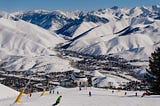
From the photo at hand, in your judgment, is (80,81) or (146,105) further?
(80,81)

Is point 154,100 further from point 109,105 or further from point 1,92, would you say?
point 1,92

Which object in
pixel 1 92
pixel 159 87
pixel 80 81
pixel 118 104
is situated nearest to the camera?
pixel 118 104

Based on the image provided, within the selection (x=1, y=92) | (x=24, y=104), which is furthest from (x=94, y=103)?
(x=1, y=92)

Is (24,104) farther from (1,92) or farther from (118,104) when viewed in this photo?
(1,92)

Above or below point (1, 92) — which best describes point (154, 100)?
below

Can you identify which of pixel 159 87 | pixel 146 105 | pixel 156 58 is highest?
pixel 156 58

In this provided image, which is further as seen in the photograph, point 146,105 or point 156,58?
point 156,58

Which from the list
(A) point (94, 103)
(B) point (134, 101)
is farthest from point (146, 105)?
(A) point (94, 103)

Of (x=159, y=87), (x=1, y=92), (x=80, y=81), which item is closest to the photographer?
(x=159, y=87)

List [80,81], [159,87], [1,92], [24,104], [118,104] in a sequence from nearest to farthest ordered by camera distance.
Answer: [24,104] → [118,104] → [159,87] → [1,92] → [80,81]
